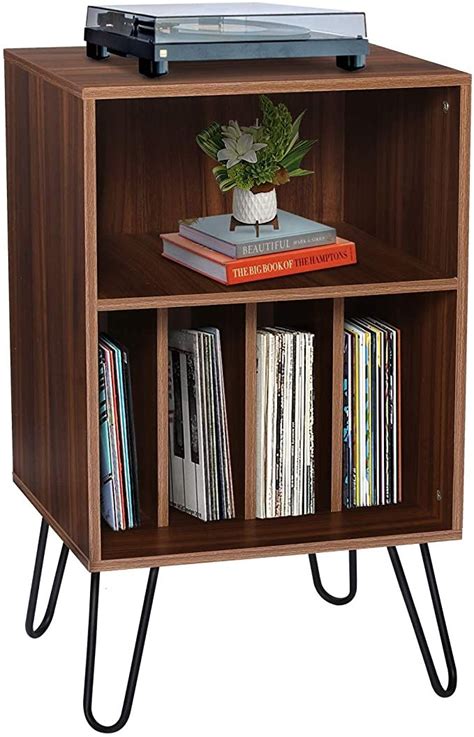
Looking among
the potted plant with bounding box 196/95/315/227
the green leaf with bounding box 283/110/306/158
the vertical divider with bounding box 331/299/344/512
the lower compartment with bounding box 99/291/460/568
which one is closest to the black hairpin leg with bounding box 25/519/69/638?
the lower compartment with bounding box 99/291/460/568

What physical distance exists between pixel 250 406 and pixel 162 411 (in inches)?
6.6

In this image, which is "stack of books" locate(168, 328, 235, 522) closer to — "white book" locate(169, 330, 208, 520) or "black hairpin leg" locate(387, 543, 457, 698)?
"white book" locate(169, 330, 208, 520)

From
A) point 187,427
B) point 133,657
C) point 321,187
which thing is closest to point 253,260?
point 187,427

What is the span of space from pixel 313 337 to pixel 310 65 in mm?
480

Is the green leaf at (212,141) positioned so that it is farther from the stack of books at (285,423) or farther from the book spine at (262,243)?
the stack of books at (285,423)

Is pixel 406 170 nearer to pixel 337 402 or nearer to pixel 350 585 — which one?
pixel 337 402

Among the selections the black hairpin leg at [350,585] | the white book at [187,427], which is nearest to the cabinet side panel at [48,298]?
the white book at [187,427]

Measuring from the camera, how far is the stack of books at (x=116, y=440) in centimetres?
339

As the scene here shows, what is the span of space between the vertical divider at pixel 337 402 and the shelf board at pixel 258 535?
43 millimetres

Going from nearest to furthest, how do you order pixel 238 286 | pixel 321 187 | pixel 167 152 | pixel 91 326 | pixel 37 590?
pixel 91 326
pixel 238 286
pixel 167 152
pixel 321 187
pixel 37 590

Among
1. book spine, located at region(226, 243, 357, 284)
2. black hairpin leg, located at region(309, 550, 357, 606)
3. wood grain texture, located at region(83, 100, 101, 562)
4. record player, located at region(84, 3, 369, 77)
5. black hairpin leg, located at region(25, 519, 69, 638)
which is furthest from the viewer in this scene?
black hairpin leg, located at region(309, 550, 357, 606)

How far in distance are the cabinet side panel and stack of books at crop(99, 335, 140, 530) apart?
0.06 metres

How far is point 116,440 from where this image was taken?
3416 mm

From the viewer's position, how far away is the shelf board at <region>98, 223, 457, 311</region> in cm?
328
